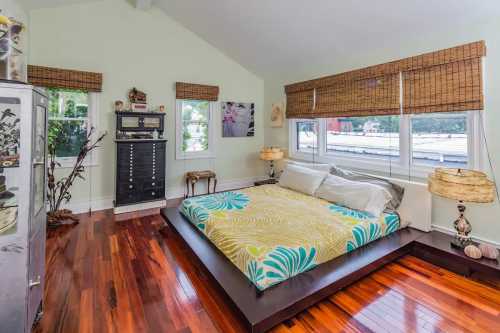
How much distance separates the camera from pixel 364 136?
13.1 ft

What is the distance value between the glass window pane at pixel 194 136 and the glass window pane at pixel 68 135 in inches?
66.0

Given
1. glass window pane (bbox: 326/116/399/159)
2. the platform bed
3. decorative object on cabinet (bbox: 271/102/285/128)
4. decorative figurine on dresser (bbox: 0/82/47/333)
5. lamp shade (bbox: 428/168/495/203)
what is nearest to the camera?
decorative figurine on dresser (bbox: 0/82/47/333)

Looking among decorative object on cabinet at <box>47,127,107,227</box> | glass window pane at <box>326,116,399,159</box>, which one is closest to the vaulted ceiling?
glass window pane at <box>326,116,399,159</box>

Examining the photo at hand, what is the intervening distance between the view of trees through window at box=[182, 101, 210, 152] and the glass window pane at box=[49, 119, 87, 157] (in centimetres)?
168

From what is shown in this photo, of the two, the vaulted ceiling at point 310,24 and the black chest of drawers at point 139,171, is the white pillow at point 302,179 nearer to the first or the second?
the vaulted ceiling at point 310,24

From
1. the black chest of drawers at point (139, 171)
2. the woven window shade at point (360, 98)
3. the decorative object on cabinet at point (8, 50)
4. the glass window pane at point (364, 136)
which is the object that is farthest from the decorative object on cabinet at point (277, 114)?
the decorative object on cabinet at point (8, 50)

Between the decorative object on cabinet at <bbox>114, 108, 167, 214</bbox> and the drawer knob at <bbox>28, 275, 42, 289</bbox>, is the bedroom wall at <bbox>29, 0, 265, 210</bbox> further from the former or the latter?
the drawer knob at <bbox>28, 275, 42, 289</bbox>

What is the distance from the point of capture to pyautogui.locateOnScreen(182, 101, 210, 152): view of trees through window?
201 inches

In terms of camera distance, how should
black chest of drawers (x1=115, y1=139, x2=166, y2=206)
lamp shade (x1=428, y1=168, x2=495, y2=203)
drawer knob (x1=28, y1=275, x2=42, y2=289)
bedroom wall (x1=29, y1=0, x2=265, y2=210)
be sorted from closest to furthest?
drawer knob (x1=28, y1=275, x2=42, y2=289) < lamp shade (x1=428, y1=168, x2=495, y2=203) < bedroom wall (x1=29, y1=0, x2=265, y2=210) < black chest of drawers (x1=115, y1=139, x2=166, y2=206)

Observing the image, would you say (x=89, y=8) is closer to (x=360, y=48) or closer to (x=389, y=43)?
(x=360, y=48)

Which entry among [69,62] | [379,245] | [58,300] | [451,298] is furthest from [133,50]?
[451,298]

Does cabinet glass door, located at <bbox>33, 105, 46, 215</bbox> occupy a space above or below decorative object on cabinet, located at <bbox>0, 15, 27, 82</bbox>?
below

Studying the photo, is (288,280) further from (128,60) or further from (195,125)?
(128,60)

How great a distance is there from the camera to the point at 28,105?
136cm
